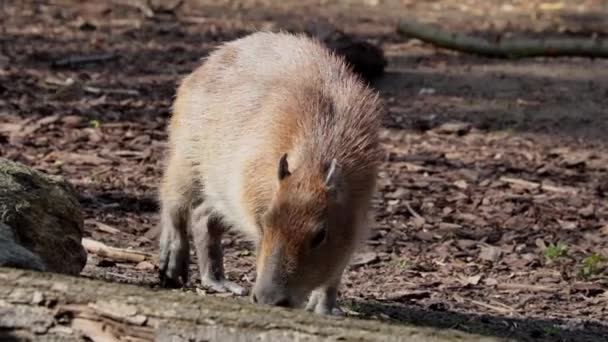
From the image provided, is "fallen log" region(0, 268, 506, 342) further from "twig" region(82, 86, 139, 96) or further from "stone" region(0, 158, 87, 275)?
"twig" region(82, 86, 139, 96)

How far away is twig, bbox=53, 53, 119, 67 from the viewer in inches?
398

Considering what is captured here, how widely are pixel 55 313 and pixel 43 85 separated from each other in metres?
6.19

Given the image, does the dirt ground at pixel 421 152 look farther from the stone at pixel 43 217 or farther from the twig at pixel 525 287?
the stone at pixel 43 217

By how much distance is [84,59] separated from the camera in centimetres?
1035

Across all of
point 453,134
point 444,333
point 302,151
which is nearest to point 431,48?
point 453,134

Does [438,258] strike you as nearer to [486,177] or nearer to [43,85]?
[486,177]

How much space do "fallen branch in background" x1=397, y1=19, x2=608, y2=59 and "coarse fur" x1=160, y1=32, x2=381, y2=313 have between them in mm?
5815

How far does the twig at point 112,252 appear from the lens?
220 inches

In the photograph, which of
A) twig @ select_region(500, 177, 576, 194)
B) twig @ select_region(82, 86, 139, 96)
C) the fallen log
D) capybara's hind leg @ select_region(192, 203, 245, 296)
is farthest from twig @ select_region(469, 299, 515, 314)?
twig @ select_region(82, 86, 139, 96)

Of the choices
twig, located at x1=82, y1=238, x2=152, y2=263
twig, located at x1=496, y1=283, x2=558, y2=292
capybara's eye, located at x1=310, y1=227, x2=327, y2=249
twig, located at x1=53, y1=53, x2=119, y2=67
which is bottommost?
twig, located at x1=496, y1=283, x2=558, y2=292

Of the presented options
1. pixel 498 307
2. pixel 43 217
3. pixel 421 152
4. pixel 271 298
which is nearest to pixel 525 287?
pixel 498 307

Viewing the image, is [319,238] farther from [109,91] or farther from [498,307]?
[109,91]

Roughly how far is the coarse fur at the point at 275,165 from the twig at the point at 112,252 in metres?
0.20

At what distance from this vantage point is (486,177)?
307 inches
